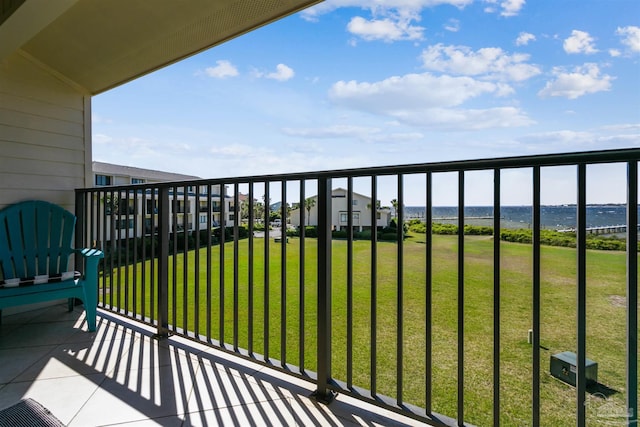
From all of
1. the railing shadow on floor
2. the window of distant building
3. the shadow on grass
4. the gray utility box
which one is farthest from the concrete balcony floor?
the window of distant building

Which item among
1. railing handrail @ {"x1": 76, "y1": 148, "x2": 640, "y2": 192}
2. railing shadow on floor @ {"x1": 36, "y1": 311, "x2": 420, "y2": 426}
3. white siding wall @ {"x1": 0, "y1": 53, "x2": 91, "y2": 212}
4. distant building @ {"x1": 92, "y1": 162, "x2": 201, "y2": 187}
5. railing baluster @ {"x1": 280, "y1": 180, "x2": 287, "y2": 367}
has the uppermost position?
distant building @ {"x1": 92, "y1": 162, "x2": 201, "y2": 187}

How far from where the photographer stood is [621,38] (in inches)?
619

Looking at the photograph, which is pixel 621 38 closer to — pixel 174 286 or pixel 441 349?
pixel 441 349

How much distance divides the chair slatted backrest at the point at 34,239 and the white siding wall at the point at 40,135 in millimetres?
247

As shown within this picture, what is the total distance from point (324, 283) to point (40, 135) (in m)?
3.09

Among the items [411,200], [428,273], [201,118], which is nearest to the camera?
[428,273]

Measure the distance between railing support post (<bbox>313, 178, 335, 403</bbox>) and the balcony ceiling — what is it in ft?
4.61

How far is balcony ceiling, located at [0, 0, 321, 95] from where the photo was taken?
211 centimetres

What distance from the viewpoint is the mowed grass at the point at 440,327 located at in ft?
6.90

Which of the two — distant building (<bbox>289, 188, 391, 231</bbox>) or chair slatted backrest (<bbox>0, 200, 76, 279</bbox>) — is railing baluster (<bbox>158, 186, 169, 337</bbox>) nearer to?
distant building (<bbox>289, 188, 391, 231</bbox>)

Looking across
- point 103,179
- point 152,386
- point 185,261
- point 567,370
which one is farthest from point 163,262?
point 103,179

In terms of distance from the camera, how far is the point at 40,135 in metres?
2.91

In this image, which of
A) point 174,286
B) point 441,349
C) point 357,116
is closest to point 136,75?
point 174,286

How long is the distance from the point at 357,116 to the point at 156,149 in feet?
36.1
